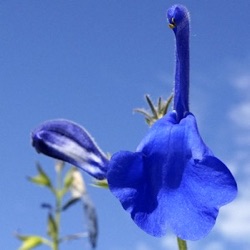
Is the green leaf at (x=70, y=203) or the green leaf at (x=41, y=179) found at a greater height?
the green leaf at (x=41, y=179)

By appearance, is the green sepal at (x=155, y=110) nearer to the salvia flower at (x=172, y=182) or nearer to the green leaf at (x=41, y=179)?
the salvia flower at (x=172, y=182)

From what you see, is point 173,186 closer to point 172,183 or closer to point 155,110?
point 172,183

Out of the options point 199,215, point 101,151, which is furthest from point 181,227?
point 101,151

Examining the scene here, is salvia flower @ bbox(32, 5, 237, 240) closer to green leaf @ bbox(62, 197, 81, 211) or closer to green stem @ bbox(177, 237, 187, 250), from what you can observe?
green stem @ bbox(177, 237, 187, 250)

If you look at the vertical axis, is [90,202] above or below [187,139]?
above

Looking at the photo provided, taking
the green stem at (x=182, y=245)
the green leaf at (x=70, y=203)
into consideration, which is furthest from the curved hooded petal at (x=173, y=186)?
the green leaf at (x=70, y=203)

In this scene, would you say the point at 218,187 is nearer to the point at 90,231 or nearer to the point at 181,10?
the point at 181,10
